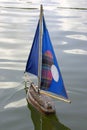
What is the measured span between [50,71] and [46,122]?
3.11 metres

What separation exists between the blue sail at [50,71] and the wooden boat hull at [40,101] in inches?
24.5

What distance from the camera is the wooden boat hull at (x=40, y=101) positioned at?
2309 cm

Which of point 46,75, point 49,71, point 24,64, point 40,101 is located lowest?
point 24,64

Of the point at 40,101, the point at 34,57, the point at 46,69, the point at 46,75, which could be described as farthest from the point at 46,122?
the point at 34,57

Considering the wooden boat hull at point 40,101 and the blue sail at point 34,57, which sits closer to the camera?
the wooden boat hull at point 40,101

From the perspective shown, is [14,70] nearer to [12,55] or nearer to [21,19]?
[12,55]

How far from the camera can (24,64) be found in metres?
34.9

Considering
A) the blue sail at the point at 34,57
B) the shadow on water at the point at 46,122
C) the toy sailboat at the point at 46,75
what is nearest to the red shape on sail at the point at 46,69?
the toy sailboat at the point at 46,75

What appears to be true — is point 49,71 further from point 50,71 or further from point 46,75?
point 46,75

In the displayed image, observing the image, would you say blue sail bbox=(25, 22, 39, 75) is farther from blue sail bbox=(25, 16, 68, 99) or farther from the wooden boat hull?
the wooden boat hull

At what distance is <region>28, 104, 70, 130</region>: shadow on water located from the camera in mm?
22641

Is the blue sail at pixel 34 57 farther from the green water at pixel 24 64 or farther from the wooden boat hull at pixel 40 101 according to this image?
the green water at pixel 24 64

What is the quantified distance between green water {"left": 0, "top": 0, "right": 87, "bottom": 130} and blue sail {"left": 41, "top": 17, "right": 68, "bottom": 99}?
1715mm

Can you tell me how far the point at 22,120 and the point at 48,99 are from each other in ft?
6.83
